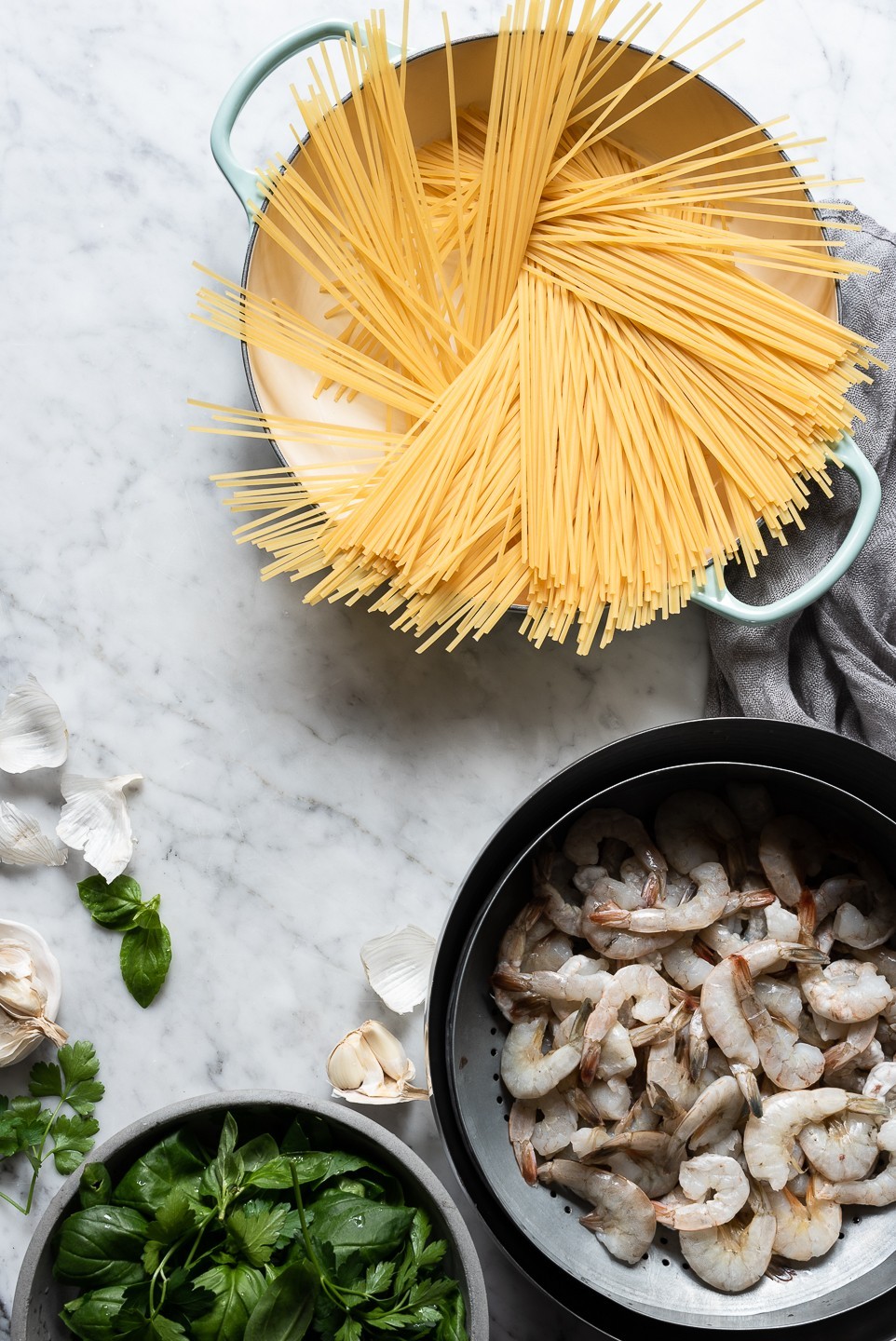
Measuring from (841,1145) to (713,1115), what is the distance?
0.09 metres

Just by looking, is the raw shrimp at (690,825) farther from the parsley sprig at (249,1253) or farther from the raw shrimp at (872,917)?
the parsley sprig at (249,1253)

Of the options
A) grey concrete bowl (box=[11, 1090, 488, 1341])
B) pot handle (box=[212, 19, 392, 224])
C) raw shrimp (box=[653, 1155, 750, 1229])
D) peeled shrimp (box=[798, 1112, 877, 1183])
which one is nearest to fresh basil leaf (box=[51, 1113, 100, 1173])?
grey concrete bowl (box=[11, 1090, 488, 1341])

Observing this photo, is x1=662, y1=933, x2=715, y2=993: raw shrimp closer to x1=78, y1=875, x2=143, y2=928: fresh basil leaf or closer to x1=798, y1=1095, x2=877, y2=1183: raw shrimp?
x1=798, y1=1095, x2=877, y2=1183: raw shrimp

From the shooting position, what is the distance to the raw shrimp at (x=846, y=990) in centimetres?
74

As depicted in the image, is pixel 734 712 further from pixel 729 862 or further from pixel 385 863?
pixel 385 863

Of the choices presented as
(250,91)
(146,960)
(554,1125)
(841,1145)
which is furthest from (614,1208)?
(250,91)

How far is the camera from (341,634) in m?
0.87

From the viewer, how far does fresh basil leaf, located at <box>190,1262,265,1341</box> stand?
0.68 meters

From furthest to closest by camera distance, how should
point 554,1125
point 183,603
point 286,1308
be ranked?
point 183,603
point 554,1125
point 286,1308

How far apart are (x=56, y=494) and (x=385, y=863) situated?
40cm

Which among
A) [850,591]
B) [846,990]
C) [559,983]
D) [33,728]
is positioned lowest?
[33,728]

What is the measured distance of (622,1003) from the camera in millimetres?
749

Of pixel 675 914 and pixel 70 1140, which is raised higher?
Answer: pixel 675 914

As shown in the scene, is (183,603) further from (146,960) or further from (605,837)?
(605,837)
